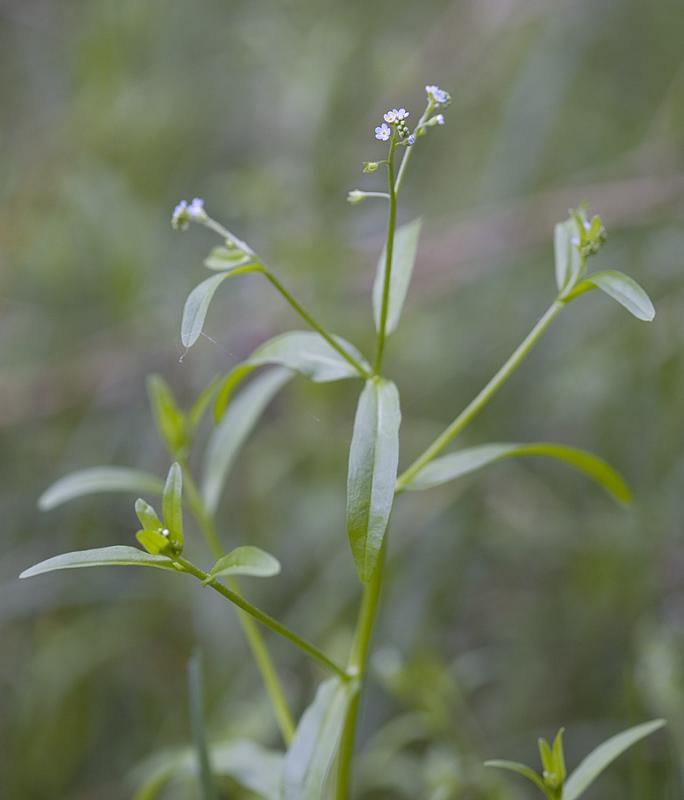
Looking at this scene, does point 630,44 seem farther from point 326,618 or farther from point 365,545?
point 365,545

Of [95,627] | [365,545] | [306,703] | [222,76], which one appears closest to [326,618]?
[306,703]

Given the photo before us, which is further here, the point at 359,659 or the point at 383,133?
the point at 359,659

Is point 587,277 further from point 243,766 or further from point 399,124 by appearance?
point 243,766

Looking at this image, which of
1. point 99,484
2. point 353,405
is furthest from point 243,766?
point 353,405

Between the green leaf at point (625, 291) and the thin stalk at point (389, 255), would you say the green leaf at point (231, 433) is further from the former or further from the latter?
the green leaf at point (625, 291)

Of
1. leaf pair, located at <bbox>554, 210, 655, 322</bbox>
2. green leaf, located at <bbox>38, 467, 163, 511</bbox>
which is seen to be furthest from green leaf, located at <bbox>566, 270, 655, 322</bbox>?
green leaf, located at <bbox>38, 467, 163, 511</bbox>

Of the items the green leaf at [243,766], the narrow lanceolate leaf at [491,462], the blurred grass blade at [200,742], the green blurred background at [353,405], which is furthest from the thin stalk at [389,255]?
the green blurred background at [353,405]

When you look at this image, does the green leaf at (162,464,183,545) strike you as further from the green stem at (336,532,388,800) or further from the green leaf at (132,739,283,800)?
the green leaf at (132,739,283,800)
